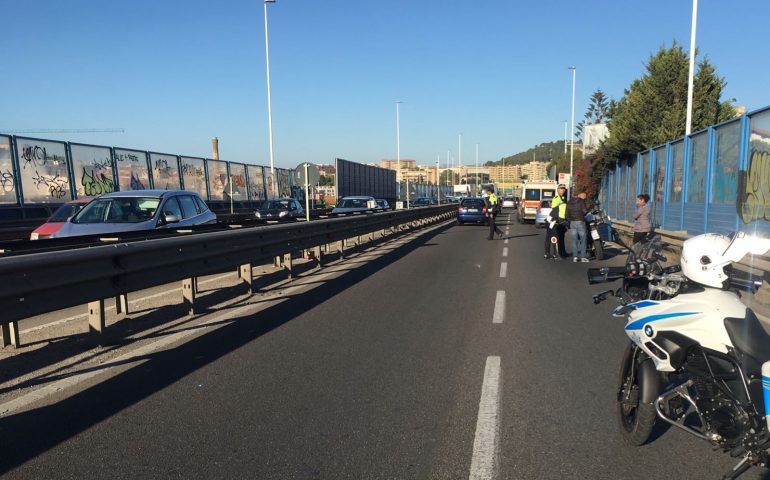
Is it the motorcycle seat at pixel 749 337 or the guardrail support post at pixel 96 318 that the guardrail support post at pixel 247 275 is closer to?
the guardrail support post at pixel 96 318

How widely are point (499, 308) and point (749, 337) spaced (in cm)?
556

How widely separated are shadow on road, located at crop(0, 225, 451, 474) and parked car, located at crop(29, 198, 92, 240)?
5744 millimetres

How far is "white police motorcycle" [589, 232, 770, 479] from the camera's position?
2.79m

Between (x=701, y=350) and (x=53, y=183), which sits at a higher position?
(x=53, y=183)

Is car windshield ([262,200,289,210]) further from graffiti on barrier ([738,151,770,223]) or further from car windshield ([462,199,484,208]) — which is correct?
graffiti on barrier ([738,151,770,223])

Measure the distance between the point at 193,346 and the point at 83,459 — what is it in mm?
2631

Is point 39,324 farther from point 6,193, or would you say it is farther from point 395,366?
point 6,193

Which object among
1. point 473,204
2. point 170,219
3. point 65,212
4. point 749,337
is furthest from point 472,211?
point 749,337

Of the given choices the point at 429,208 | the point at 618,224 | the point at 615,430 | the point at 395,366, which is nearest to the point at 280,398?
the point at 395,366

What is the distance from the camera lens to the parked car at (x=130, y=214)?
33.9ft

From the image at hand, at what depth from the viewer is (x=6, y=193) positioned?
1691 cm

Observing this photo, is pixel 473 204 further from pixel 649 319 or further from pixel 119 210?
pixel 649 319

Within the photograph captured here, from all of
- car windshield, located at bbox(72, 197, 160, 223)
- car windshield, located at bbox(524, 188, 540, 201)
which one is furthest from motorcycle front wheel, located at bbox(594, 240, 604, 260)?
car windshield, located at bbox(524, 188, 540, 201)

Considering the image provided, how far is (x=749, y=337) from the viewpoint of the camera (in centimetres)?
282
